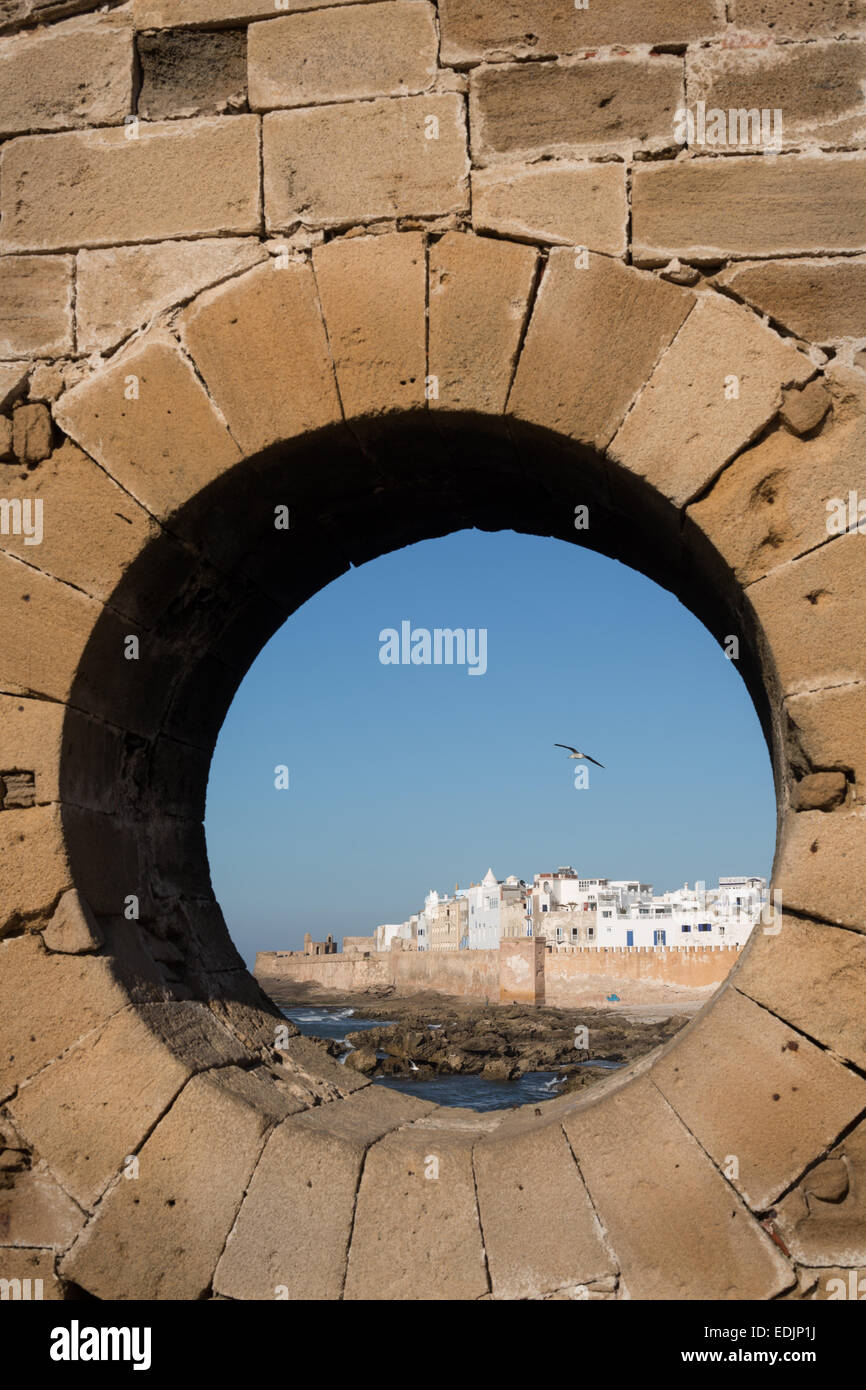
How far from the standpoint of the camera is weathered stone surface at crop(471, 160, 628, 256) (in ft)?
10.9

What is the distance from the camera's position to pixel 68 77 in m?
3.72

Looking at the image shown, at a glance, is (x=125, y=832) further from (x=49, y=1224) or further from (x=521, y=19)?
(x=521, y=19)

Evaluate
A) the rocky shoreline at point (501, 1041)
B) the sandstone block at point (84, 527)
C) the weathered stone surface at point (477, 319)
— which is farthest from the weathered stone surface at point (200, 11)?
the rocky shoreline at point (501, 1041)

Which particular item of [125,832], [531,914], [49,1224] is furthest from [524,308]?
[531,914]

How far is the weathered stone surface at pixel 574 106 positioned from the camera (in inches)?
132

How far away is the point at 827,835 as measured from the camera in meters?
2.96

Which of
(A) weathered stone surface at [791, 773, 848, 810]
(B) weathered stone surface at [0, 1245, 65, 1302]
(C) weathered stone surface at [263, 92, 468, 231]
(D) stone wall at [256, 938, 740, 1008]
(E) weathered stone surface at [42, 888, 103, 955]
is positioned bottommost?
(D) stone wall at [256, 938, 740, 1008]

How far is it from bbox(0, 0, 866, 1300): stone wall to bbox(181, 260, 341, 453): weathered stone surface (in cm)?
1

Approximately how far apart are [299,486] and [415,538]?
1032 mm

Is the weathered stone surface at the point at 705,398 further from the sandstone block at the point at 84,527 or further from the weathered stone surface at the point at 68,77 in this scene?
the weathered stone surface at the point at 68,77

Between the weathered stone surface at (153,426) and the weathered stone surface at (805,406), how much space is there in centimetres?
170

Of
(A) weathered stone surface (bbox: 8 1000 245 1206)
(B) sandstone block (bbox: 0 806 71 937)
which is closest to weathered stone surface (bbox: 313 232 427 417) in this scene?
(B) sandstone block (bbox: 0 806 71 937)

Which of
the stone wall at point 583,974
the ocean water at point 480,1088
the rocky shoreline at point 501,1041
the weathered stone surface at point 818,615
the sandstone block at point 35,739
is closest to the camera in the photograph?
the weathered stone surface at point 818,615

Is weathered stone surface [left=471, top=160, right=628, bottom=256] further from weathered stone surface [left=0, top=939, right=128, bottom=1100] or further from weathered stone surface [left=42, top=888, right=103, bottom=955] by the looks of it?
weathered stone surface [left=0, top=939, right=128, bottom=1100]
